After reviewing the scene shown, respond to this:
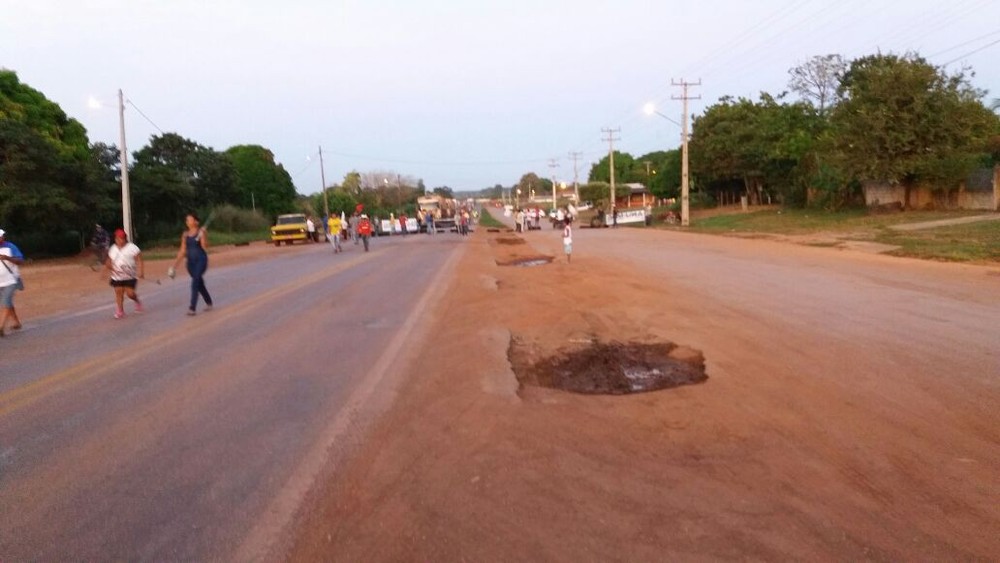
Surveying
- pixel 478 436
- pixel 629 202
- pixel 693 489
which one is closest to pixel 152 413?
pixel 478 436

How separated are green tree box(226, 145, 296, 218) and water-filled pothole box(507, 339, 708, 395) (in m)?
70.6

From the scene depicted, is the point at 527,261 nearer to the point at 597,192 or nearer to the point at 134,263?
the point at 134,263

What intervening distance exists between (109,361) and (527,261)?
55.0ft

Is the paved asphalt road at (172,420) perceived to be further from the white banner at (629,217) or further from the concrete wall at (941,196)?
the white banner at (629,217)

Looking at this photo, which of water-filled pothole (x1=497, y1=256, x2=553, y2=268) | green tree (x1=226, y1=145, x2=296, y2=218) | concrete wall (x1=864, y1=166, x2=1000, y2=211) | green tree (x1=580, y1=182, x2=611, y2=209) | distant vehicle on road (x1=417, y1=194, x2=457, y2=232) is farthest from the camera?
green tree (x1=580, y1=182, x2=611, y2=209)

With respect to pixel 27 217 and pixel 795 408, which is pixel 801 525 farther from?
pixel 27 217

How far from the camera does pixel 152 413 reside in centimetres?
743

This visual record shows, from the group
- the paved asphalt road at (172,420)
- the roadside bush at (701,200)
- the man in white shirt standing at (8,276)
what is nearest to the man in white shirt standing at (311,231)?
the paved asphalt road at (172,420)

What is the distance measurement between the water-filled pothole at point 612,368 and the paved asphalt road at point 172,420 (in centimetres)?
173

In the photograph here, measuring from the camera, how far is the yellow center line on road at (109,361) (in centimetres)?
825

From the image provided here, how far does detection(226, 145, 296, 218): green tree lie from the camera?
259 ft

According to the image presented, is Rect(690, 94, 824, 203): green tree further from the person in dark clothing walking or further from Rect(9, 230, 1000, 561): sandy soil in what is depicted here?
Rect(9, 230, 1000, 561): sandy soil

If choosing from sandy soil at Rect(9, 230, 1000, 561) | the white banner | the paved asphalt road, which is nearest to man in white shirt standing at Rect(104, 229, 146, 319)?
the paved asphalt road

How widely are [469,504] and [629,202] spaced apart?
117 metres
